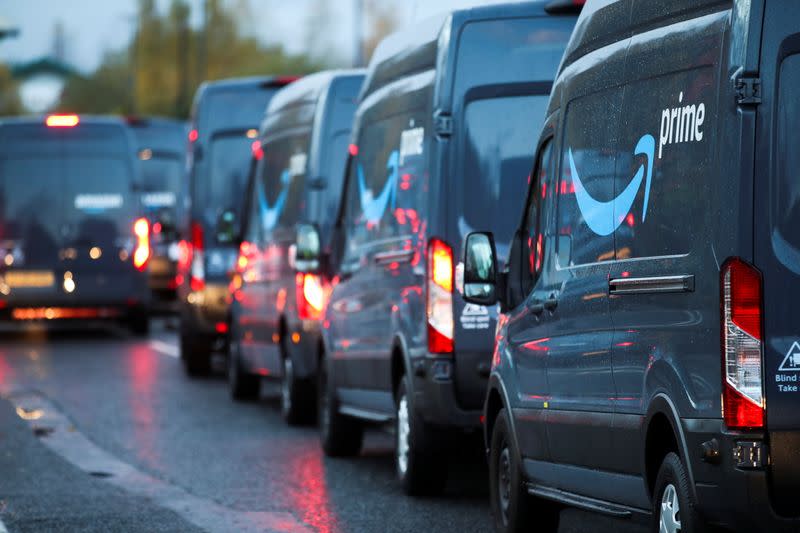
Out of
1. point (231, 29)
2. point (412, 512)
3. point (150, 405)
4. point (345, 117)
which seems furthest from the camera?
point (231, 29)

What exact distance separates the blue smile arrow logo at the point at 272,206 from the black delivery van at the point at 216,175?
3.37 meters

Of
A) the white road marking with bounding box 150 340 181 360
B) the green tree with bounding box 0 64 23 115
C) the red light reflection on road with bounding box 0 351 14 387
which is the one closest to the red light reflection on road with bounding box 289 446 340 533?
the red light reflection on road with bounding box 0 351 14 387

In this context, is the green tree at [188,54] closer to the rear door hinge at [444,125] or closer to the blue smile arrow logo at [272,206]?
the blue smile arrow logo at [272,206]

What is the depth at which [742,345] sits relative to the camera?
6645mm

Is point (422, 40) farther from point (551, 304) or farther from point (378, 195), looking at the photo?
point (551, 304)

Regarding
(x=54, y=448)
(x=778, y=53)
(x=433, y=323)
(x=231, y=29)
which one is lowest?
(x=54, y=448)

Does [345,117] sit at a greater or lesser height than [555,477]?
greater

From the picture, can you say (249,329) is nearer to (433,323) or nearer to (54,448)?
(54,448)

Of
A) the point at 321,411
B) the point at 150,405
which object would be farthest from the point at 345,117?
the point at 150,405

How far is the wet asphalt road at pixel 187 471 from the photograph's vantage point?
10.7 meters

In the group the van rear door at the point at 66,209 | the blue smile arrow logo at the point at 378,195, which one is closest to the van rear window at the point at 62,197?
the van rear door at the point at 66,209

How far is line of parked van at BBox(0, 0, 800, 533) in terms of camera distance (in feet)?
21.8

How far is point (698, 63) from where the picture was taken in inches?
278

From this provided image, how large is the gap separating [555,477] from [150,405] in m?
10.1
